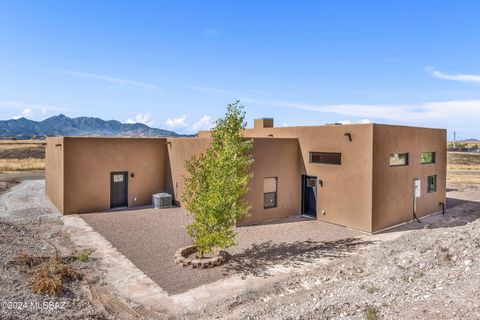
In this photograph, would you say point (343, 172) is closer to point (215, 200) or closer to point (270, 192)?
point (270, 192)

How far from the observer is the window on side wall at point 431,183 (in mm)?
15883

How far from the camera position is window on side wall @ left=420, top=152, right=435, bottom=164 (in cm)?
1551

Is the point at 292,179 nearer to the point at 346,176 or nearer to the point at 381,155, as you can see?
the point at 346,176

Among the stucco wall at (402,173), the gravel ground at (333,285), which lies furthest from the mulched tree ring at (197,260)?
the stucco wall at (402,173)

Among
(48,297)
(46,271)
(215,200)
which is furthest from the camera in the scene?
(215,200)

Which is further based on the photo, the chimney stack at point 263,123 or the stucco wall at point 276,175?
the chimney stack at point 263,123

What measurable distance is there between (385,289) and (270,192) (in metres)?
8.04

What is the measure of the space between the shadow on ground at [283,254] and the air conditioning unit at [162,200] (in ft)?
24.2

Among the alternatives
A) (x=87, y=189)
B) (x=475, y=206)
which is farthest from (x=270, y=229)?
(x=475, y=206)

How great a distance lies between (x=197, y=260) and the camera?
9.37 m

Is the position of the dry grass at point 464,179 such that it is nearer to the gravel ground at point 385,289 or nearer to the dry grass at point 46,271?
the gravel ground at point 385,289

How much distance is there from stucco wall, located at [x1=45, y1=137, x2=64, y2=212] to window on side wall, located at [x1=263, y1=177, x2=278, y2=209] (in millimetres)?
9741

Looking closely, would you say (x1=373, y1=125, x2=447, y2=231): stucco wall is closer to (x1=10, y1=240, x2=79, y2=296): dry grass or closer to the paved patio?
the paved patio

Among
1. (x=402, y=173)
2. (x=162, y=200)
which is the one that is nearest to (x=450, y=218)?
(x=402, y=173)
